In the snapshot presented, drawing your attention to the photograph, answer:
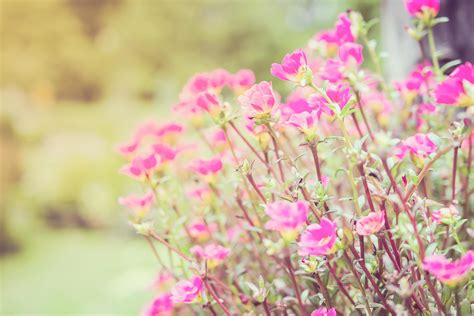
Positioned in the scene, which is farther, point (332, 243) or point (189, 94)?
point (189, 94)

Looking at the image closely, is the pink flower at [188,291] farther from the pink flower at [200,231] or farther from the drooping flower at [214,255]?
the pink flower at [200,231]

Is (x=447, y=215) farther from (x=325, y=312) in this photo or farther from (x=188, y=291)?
(x=188, y=291)

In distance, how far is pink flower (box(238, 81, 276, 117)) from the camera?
1.96ft

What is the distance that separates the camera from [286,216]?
54 cm

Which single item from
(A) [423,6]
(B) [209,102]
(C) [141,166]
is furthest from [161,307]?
(A) [423,6]

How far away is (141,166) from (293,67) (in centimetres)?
25

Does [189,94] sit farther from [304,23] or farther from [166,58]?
[166,58]

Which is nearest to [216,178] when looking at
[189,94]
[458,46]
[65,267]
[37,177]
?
[189,94]

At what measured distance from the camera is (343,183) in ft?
3.30

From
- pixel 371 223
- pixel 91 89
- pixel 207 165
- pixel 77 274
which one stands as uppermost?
pixel 91 89

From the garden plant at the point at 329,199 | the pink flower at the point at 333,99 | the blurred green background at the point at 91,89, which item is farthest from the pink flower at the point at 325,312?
the blurred green background at the point at 91,89

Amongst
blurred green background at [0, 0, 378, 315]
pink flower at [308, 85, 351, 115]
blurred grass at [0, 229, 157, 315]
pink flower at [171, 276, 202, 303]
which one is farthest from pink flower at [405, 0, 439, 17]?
blurred green background at [0, 0, 378, 315]

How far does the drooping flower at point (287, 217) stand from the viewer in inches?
21.1

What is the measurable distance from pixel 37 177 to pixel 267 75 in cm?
177
